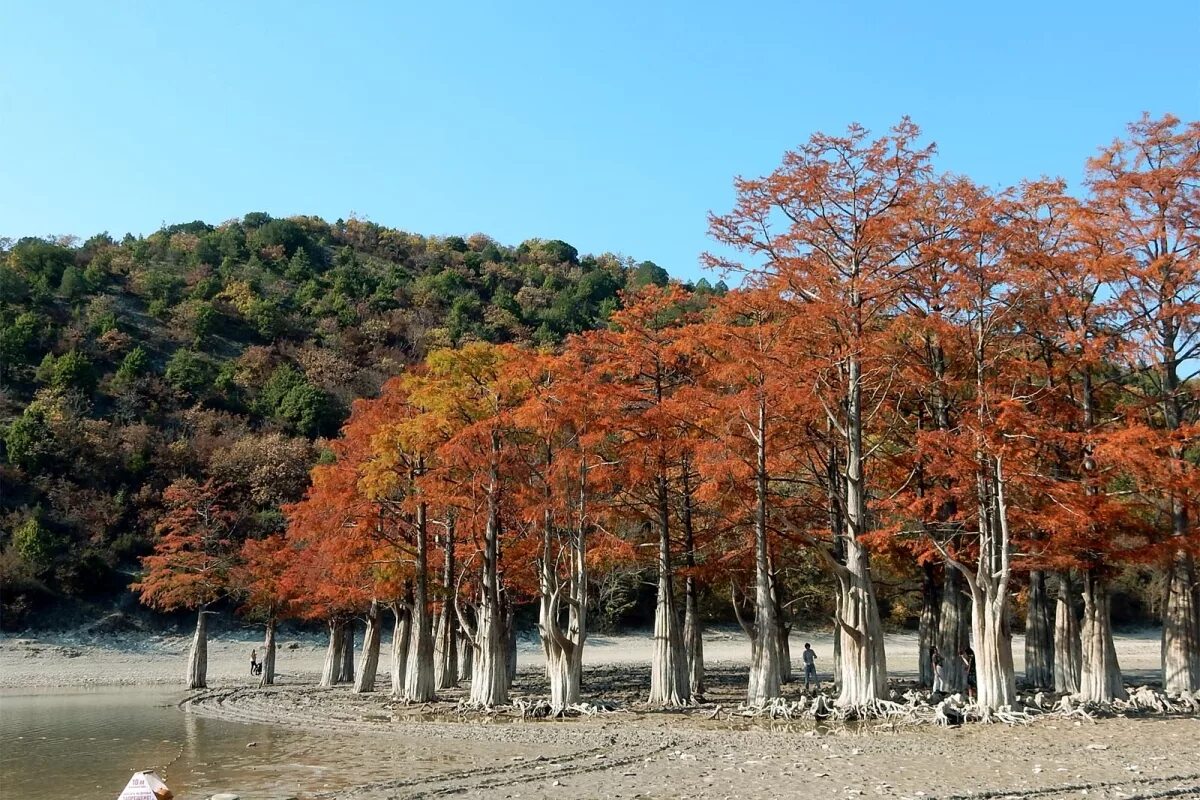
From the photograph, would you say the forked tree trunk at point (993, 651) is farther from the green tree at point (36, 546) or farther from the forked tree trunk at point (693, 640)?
the green tree at point (36, 546)

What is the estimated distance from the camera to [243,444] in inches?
2416

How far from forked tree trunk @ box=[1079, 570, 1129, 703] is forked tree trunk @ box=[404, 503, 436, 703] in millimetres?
16998

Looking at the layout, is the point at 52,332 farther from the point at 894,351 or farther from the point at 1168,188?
the point at 1168,188

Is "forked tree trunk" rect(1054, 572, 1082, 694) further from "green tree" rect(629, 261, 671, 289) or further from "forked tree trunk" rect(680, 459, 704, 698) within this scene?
"green tree" rect(629, 261, 671, 289)

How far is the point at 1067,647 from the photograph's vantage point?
78.7 ft

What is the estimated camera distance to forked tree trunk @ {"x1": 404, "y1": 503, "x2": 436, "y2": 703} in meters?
27.9

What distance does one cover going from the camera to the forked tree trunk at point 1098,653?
20.3 m

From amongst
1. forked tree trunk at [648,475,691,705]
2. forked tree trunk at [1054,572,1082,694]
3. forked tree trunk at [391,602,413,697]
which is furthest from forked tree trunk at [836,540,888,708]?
forked tree trunk at [391,602,413,697]

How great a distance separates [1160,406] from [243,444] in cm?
5251

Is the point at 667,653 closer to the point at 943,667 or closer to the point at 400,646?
the point at 943,667

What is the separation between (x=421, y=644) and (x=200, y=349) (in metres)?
58.9

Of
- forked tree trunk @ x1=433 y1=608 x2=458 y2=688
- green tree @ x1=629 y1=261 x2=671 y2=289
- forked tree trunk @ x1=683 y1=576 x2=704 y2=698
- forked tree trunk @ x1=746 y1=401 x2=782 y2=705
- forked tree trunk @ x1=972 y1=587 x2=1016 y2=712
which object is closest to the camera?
forked tree trunk @ x1=972 y1=587 x2=1016 y2=712

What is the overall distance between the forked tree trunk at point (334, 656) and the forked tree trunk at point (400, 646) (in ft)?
20.3

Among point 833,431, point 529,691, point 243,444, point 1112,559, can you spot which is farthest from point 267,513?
point 1112,559
